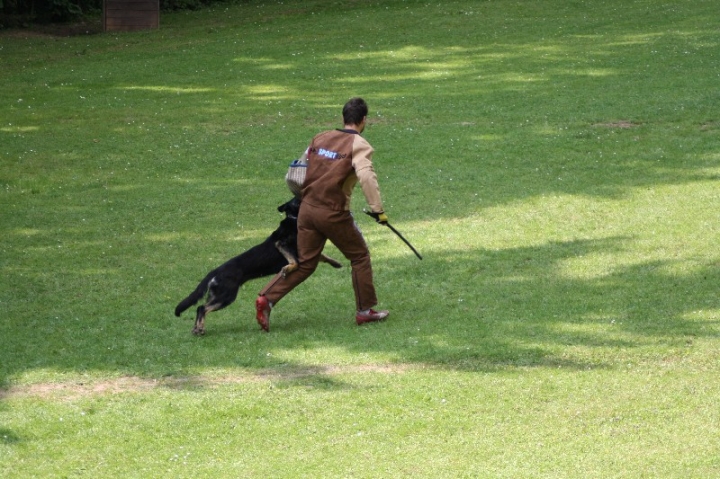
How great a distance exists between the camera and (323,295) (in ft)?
37.1

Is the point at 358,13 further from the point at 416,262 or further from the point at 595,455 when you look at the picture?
the point at 595,455

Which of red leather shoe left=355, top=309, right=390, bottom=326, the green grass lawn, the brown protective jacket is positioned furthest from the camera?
red leather shoe left=355, top=309, right=390, bottom=326

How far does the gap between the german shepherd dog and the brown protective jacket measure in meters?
0.48

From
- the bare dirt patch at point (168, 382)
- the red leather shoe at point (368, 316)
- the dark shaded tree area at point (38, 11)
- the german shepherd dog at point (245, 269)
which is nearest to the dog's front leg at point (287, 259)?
the german shepherd dog at point (245, 269)

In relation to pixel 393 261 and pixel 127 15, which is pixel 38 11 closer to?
pixel 127 15

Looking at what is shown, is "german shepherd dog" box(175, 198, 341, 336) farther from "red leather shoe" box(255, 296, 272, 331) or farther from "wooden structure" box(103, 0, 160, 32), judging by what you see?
"wooden structure" box(103, 0, 160, 32)

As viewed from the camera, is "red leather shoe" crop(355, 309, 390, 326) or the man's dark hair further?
"red leather shoe" crop(355, 309, 390, 326)

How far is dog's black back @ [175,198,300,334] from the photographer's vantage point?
32.0ft

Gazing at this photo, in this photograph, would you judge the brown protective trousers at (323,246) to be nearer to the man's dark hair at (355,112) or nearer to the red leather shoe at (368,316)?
the red leather shoe at (368,316)

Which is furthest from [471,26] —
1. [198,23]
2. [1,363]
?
[1,363]

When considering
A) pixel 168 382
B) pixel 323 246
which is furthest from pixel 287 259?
pixel 168 382

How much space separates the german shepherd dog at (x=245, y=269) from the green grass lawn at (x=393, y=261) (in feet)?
1.12

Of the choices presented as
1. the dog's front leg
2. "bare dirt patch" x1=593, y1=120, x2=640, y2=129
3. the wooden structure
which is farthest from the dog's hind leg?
the wooden structure

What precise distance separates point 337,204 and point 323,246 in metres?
0.49
